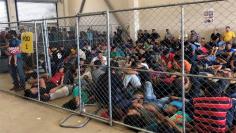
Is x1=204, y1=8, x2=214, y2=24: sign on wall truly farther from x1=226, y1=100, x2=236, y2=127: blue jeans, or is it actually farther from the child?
x1=226, y1=100, x2=236, y2=127: blue jeans

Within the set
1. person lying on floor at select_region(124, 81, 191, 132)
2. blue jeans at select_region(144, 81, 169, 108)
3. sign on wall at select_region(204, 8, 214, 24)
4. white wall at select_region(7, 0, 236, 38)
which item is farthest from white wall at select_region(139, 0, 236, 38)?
person lying on floor at select_region(124, 81, 191, 132)

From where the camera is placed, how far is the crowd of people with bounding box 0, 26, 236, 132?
3.66 m

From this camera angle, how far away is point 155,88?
532cm

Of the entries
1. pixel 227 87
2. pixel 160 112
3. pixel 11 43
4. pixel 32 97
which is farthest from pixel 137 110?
pixel 11 43

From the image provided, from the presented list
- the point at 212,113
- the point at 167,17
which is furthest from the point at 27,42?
the point at 167,17

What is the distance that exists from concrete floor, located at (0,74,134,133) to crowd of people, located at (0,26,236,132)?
271mm

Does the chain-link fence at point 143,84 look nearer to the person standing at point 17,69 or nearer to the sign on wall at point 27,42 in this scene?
the person standing at point 17,69

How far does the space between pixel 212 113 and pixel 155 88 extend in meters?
1.87

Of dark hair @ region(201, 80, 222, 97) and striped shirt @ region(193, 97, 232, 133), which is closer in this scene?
striped shirt @ region(193, 97, 232, 133)

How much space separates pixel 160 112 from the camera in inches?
170

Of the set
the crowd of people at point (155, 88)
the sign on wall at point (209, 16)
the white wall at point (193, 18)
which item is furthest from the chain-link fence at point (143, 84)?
the white wall at point (193, 18)

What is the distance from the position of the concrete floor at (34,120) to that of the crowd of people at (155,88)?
271mm

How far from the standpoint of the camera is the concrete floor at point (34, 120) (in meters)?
4.32

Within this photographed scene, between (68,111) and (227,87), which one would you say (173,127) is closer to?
(227,87)
